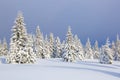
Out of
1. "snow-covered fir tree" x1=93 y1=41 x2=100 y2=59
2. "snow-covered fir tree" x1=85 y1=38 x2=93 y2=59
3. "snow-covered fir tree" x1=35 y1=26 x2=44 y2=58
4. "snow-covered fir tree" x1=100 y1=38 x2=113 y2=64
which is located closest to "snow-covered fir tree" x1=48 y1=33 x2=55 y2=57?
"snow-covered fir tree" x1=35 y1=26 x2=44 y2=58

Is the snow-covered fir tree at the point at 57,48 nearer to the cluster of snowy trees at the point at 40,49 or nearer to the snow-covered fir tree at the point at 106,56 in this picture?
the cluster of snowy trees at the point at 40,49

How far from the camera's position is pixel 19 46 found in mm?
39469

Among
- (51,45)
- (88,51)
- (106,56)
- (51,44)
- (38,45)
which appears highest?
(51,44)

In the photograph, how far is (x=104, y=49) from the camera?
231 ft

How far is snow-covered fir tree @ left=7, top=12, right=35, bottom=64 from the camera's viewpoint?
1519 inches

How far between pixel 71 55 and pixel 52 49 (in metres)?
29.5

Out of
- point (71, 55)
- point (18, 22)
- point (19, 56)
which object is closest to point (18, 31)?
point (18, 22)

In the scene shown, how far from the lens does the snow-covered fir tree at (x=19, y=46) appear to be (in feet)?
127

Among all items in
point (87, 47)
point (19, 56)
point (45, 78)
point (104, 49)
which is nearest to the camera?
point (45, 78)

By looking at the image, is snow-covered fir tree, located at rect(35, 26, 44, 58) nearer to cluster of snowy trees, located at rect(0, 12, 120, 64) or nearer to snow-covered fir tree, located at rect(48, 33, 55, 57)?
cluster of snowy trees, located at rect(0, 12, 120, 64)

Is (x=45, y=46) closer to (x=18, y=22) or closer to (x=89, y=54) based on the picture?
(x=89, y=54)

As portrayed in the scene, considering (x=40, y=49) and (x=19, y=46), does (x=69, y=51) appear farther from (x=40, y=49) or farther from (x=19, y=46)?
(x=19, y=46)

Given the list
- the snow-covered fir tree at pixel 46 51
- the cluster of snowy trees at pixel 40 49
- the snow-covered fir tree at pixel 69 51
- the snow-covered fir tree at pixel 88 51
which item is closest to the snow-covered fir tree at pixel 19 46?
the cluster of snowy trees at pixel 40 49

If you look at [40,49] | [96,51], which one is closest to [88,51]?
[96,51]
